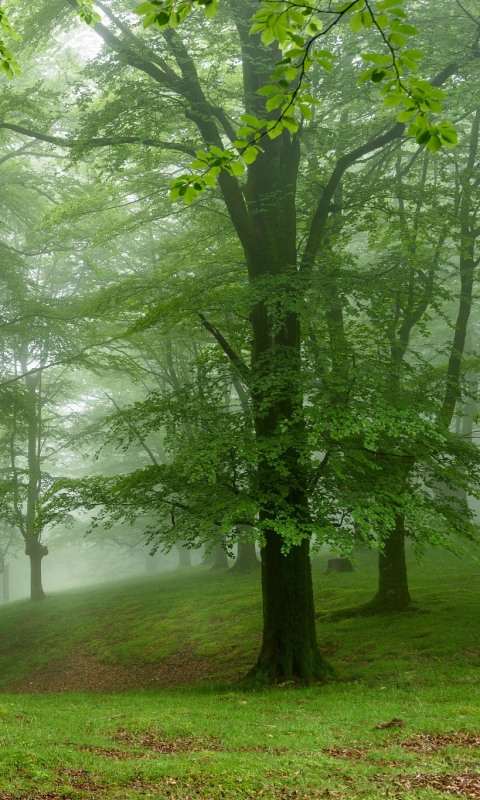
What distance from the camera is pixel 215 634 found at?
Answer: 532 inches

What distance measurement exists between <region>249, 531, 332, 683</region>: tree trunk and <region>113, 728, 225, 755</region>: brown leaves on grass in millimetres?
2937

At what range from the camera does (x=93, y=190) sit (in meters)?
16.3

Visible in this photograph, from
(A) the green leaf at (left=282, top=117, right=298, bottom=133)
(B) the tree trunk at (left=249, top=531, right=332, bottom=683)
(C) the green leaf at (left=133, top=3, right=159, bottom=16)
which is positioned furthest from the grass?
(C) the green leaf at (left=133, top=3, right=159, bottom=16)

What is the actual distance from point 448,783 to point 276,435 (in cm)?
460

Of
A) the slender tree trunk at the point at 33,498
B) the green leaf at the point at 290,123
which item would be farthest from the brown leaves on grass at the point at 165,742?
the slender tree trunk at the point at 33,498

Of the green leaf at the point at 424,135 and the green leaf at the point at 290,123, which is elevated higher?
the green leaf at the point at 290,123

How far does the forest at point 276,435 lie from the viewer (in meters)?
4.84

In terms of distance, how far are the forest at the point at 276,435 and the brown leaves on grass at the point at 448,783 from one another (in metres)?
0.03

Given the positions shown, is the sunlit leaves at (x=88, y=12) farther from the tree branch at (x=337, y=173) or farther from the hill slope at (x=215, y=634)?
the hill slope at (x=215, y=634)

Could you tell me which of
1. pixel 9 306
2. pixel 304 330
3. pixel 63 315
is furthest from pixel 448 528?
pixel 9 306

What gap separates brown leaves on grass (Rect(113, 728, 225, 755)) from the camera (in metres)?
5.78

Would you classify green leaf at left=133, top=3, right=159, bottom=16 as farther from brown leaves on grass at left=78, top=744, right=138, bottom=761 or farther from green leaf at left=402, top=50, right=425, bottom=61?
brown leaves on grass at left=78, top=744, right=138, bottom=761

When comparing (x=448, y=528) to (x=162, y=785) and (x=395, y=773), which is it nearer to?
(x=395, y=773)

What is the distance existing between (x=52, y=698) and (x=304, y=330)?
7.63 m
